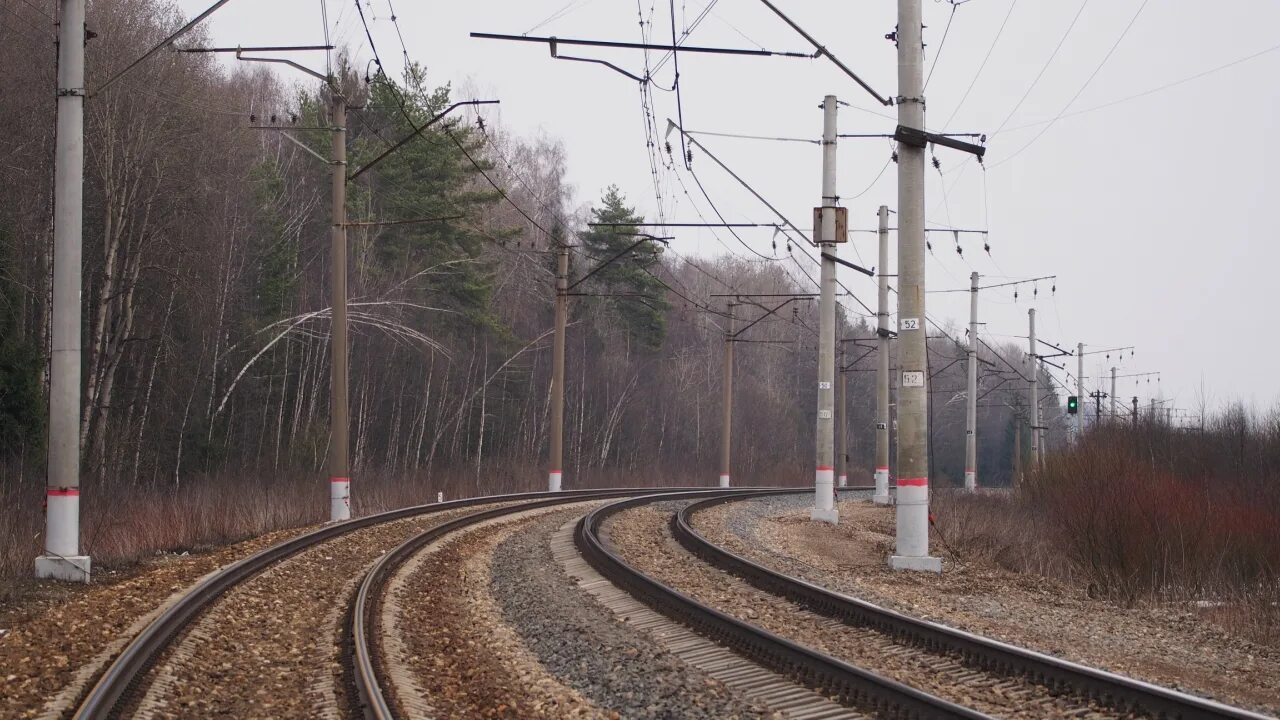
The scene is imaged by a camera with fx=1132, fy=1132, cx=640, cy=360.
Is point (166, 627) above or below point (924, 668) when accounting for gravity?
above

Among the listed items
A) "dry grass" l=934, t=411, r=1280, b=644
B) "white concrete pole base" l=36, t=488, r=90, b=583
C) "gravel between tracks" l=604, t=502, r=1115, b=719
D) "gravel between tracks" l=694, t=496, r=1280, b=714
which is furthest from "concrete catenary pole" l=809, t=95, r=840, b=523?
"white concrete pole base" l=36, t=488, r=90, b=583

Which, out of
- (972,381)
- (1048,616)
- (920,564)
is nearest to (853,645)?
(1048,616)

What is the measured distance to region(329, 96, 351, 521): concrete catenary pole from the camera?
71.1 ft

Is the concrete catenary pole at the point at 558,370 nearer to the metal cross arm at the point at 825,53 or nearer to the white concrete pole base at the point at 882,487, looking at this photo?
the white concrete pole base at the point at 882,487

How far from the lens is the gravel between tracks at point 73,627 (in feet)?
24.7

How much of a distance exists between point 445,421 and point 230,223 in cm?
1507

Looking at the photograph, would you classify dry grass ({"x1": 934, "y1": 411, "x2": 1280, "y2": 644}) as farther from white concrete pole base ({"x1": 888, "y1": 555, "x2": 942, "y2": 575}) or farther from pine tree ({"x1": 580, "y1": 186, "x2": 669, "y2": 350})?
pine tree ({"x1": 580, "y1": 186, "x2": 669, "y2": 350})

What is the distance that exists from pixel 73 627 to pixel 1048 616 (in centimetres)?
942

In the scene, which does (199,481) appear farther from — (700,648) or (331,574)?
(700,648)

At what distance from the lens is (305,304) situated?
3994 centimetres

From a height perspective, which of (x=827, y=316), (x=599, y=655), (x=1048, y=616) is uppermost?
(x=827, y=316)

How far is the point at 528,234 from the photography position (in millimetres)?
60656

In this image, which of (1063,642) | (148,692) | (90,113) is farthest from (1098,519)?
(90,113)

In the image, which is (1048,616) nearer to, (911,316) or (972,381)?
(911,316)
